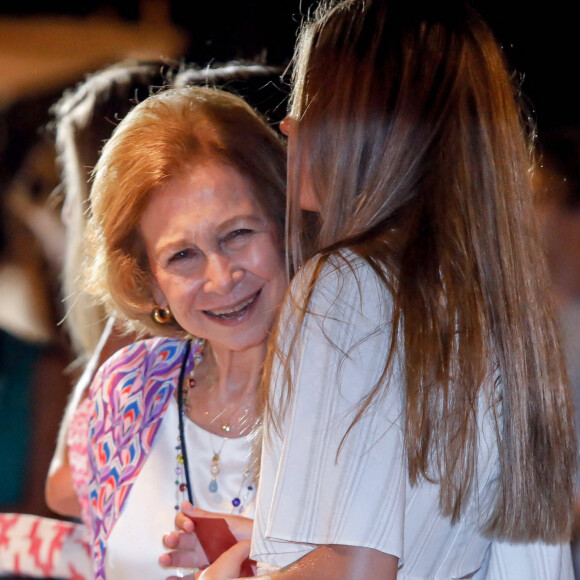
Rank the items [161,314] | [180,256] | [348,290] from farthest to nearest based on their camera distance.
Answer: [161,314] → [180,256] → [348,290]

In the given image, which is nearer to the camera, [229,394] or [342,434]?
[342,434]

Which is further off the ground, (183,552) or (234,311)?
(234,311)

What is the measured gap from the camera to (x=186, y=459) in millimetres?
1437

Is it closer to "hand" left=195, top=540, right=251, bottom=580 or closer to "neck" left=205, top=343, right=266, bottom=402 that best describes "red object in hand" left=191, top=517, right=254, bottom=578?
"hand" left=195, top=540, right=251, bottom=580

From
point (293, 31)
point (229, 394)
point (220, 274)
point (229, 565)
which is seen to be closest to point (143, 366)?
point (229, 394)

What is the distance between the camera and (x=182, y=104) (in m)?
1.45

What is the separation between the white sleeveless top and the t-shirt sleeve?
0.49m

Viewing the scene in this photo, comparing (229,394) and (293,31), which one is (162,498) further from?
(293,31)

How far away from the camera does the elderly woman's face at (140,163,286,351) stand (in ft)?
4.46

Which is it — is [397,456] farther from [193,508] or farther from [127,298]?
[127,298]

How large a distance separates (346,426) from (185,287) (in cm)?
56

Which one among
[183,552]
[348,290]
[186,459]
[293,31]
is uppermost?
[293,31]

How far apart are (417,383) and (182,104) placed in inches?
30.1

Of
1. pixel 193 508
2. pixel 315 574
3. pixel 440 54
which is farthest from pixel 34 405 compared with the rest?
pixel 440 54
